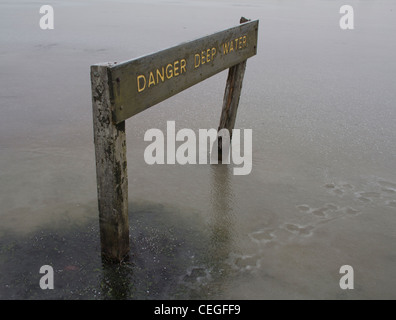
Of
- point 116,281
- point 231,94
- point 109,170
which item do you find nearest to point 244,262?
point 116,281

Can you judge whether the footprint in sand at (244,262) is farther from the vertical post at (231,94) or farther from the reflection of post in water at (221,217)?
the vertical post at (231,94)

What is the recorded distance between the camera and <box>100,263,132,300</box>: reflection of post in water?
2664 mm

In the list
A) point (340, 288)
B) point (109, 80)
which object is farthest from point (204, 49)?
point (340, 288)

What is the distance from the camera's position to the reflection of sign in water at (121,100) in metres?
2.39

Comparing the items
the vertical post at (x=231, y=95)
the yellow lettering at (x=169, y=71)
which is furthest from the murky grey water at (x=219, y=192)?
the yellow lettering at (x=169, y=71)

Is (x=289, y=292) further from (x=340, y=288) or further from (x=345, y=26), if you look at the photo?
(x=345, y=26)

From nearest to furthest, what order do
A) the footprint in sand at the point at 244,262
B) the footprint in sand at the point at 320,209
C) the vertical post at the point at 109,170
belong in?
the vertical post at the point at 109,170 < the footprint in sand at the point at 244,262 < the footprint in sand at the point at 320,209

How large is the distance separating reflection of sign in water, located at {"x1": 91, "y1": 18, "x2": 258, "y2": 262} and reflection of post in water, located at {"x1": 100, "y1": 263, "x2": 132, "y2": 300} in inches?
2.6

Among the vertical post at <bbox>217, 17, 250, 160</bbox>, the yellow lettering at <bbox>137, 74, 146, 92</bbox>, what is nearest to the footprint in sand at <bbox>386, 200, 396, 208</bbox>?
the vertical post at <bbox>217, 17, 250, 160</bbox>

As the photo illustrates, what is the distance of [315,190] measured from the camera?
4121 mm

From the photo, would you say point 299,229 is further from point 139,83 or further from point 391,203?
point 139,83

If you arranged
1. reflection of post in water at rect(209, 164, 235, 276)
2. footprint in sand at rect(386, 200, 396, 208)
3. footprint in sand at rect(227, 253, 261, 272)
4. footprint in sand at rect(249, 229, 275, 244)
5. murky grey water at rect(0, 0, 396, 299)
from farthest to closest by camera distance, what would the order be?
footprint in sand at rect(386, 200, 396, 208), footprint in sand at rect(249, 229, 275, 244), reflection of post in water at rect(209, 164, 235, 276), footprint in sand at rect(227, 253, 261, 272), murky grey water at rect(0, 0, 396, 299)

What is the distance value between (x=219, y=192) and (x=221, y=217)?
1.55 ft

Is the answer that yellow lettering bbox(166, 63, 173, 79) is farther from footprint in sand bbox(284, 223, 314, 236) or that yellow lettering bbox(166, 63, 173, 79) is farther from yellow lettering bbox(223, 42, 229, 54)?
footprint in sand bbox(284, 223, 314, 236)
